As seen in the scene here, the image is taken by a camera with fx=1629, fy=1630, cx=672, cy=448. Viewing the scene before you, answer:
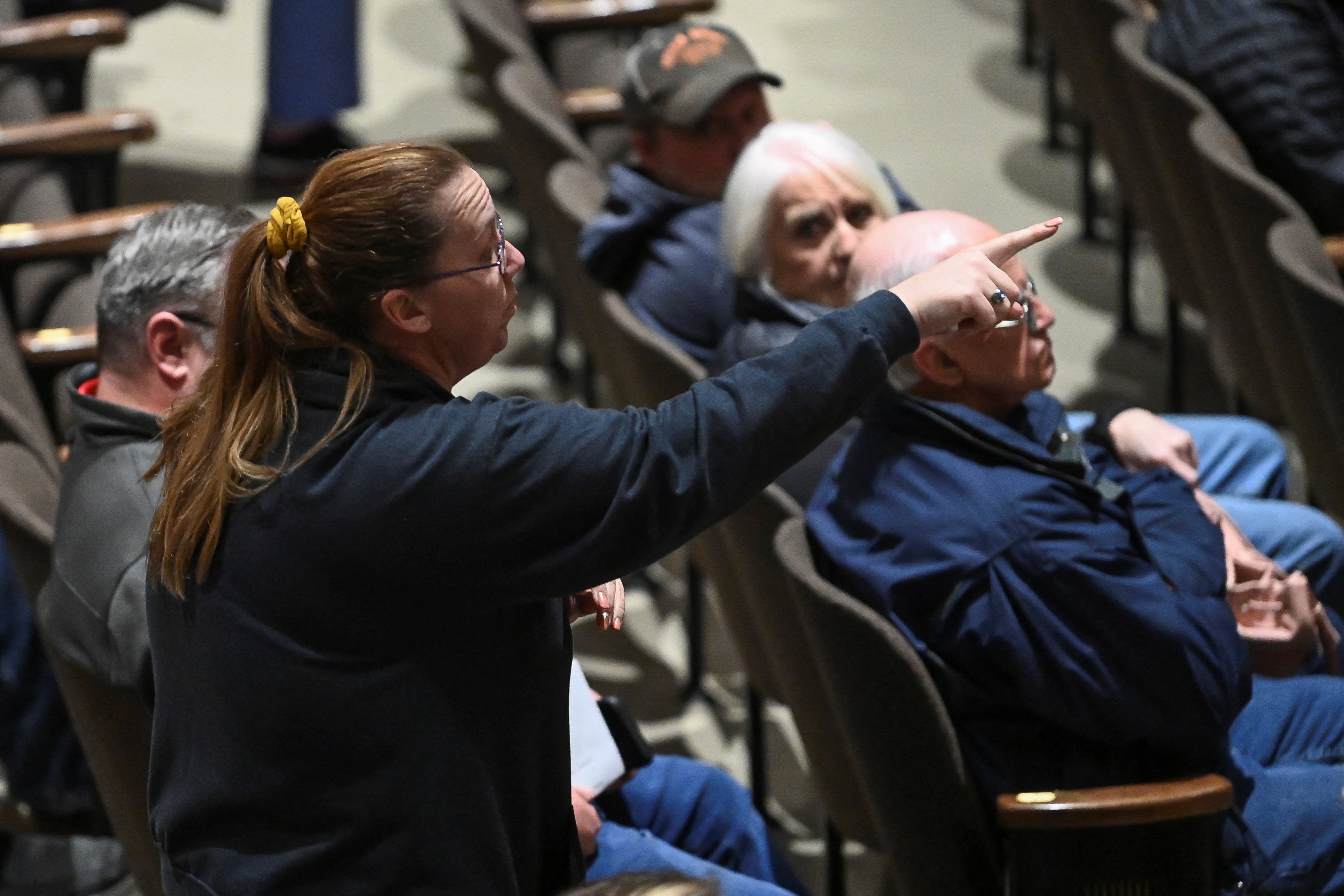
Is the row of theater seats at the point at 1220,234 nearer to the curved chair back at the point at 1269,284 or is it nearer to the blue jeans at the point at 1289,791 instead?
the curved chair back at the point at 1269,284

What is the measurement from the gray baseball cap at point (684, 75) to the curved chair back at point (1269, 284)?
30.3 inches

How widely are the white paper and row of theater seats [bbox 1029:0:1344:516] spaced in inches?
38.6

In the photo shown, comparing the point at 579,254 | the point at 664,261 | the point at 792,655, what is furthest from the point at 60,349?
the point at 792,655

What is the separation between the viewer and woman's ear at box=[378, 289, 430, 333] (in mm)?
1156

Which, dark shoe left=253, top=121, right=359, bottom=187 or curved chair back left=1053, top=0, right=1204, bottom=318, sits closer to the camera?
curved chair back left=1053, top=0, right=1204, bottom=318

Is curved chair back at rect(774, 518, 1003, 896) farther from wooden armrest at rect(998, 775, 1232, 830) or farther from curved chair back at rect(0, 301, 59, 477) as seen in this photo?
curved chair back at rect(0, 301, 59, 477)

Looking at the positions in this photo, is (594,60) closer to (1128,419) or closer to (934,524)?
(1128,419)

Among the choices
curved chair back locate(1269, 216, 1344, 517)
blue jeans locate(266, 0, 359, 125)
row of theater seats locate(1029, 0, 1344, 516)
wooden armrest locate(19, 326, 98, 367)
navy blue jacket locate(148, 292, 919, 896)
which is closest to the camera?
navy blue jacket locate(148, 292, 919, 896)

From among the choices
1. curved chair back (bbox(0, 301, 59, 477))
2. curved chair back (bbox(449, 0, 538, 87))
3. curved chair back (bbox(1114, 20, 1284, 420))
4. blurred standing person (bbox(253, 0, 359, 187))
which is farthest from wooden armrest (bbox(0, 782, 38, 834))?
blurred standing person (bbox(253, 0, 359, 187))

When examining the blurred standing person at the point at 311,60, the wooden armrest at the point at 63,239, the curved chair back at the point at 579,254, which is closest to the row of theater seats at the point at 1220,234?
the curved chair back at the point at 579,254

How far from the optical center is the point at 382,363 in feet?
3.79

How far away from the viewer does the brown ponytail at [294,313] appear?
1131mm

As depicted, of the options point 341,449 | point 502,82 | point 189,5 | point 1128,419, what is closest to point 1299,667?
point 1128,419

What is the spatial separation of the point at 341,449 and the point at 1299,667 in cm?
118
